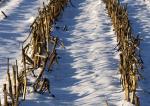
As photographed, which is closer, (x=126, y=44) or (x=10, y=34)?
(x=126, y=44)

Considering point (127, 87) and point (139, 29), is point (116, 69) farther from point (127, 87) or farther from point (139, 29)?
point (139, 29)

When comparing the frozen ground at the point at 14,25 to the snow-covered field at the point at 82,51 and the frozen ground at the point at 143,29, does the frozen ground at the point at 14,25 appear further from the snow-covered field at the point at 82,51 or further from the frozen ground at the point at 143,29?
the frozen ground at the point at 143,29

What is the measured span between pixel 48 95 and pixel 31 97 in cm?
18

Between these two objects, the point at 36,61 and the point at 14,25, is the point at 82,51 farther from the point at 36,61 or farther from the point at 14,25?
the point at 14,25

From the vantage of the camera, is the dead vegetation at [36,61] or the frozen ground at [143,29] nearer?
the dead vegetation at [36,61]

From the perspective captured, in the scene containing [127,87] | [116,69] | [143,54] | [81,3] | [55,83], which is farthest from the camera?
[81,3]

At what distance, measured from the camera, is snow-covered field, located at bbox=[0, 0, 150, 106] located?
4051mm

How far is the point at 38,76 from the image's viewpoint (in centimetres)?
419

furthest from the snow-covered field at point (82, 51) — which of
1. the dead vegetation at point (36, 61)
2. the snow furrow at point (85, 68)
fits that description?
the dead vegetation at point (36, 61)

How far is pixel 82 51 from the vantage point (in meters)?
5.68

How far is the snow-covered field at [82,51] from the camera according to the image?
4.05 metres

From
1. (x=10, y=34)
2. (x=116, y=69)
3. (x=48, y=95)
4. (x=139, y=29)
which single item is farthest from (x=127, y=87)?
(x=139, y=29)

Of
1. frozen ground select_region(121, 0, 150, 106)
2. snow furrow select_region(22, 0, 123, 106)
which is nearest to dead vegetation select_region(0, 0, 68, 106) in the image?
snow furrow select_region(22, 0, 123, 106)

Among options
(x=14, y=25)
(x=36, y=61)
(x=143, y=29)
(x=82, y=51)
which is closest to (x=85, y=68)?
(x=36, y=61)
